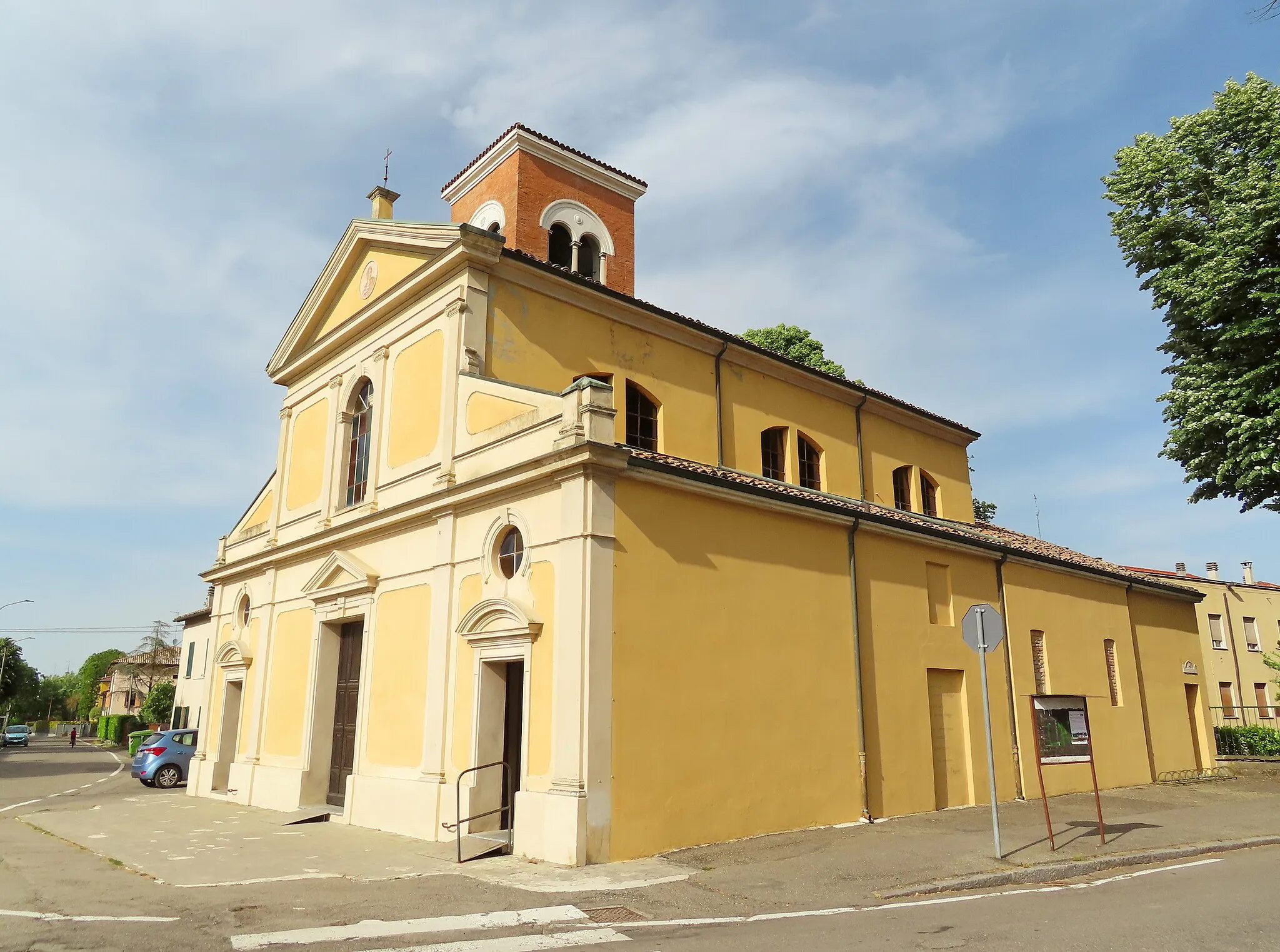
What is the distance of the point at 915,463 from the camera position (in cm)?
2047

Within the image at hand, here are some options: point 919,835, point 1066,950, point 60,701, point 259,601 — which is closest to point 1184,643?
point 919,835

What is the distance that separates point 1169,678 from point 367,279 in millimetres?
20130

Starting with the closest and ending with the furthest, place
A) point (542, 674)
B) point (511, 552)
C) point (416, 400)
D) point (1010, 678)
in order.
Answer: point (542, 674) → point (511, 552) → point (416, 400) → point (1010, 678)

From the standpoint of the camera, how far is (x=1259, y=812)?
13234 mm

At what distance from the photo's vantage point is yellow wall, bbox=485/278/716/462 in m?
13.7

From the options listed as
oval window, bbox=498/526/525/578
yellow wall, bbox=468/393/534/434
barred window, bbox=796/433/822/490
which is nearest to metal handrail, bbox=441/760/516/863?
oval window, bbox=498/526/525/578

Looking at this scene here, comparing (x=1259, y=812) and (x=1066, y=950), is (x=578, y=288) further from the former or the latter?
(x=1259, y=812)

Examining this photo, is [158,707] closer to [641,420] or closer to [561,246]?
[561,246]

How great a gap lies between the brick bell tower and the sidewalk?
11857mm

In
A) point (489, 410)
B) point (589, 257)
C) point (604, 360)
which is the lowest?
point (489, 410)

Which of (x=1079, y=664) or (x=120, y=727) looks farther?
(x=120, y=727)

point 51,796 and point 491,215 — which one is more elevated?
point 491,215

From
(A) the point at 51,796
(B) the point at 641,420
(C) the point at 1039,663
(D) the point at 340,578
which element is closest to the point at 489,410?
(B) the point at 641,420

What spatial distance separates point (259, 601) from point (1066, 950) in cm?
1672
